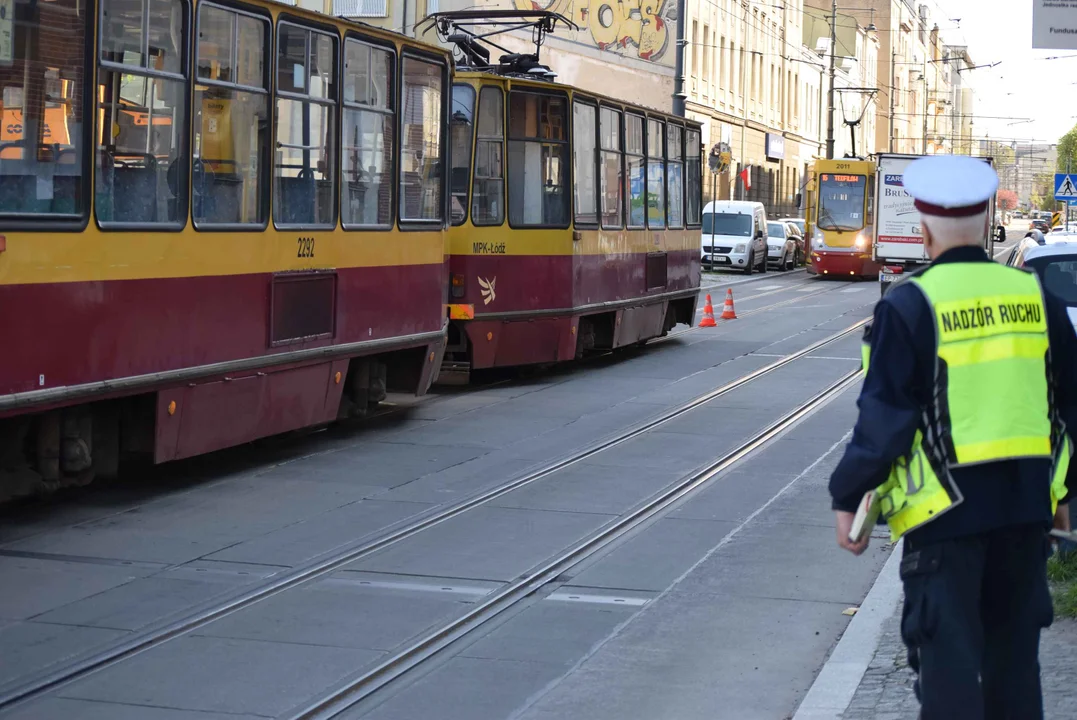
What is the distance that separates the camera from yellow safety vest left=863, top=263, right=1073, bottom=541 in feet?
13.0

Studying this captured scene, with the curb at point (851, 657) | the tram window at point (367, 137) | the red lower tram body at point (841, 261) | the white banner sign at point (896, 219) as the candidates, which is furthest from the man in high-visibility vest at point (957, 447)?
the red lower tram body at point (841, 261)

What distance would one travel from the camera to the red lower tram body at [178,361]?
8.63 metres

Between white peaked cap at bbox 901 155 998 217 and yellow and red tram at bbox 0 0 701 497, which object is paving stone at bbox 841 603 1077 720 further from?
yellow and red tram at bbox 0 0 701 497

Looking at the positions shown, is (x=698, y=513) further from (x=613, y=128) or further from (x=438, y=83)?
(x=613, y=128)

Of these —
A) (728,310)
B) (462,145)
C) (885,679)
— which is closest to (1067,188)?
(728,310)

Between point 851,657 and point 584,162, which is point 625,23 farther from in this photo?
point 851,657

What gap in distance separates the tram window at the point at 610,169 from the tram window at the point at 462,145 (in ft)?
8.59

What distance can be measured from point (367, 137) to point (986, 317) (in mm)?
8945

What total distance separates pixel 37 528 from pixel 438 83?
6146 millimetres

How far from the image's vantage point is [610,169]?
62.9 ft

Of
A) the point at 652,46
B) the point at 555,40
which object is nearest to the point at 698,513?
the point at 555,40

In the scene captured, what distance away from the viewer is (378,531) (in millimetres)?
9117

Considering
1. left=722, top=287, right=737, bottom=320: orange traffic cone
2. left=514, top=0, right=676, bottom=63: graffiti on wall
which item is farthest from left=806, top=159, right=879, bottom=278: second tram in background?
left=722, top=287, right=737, bottom=320: orange traffic cone

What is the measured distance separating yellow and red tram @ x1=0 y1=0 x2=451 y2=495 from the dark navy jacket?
216 inches
